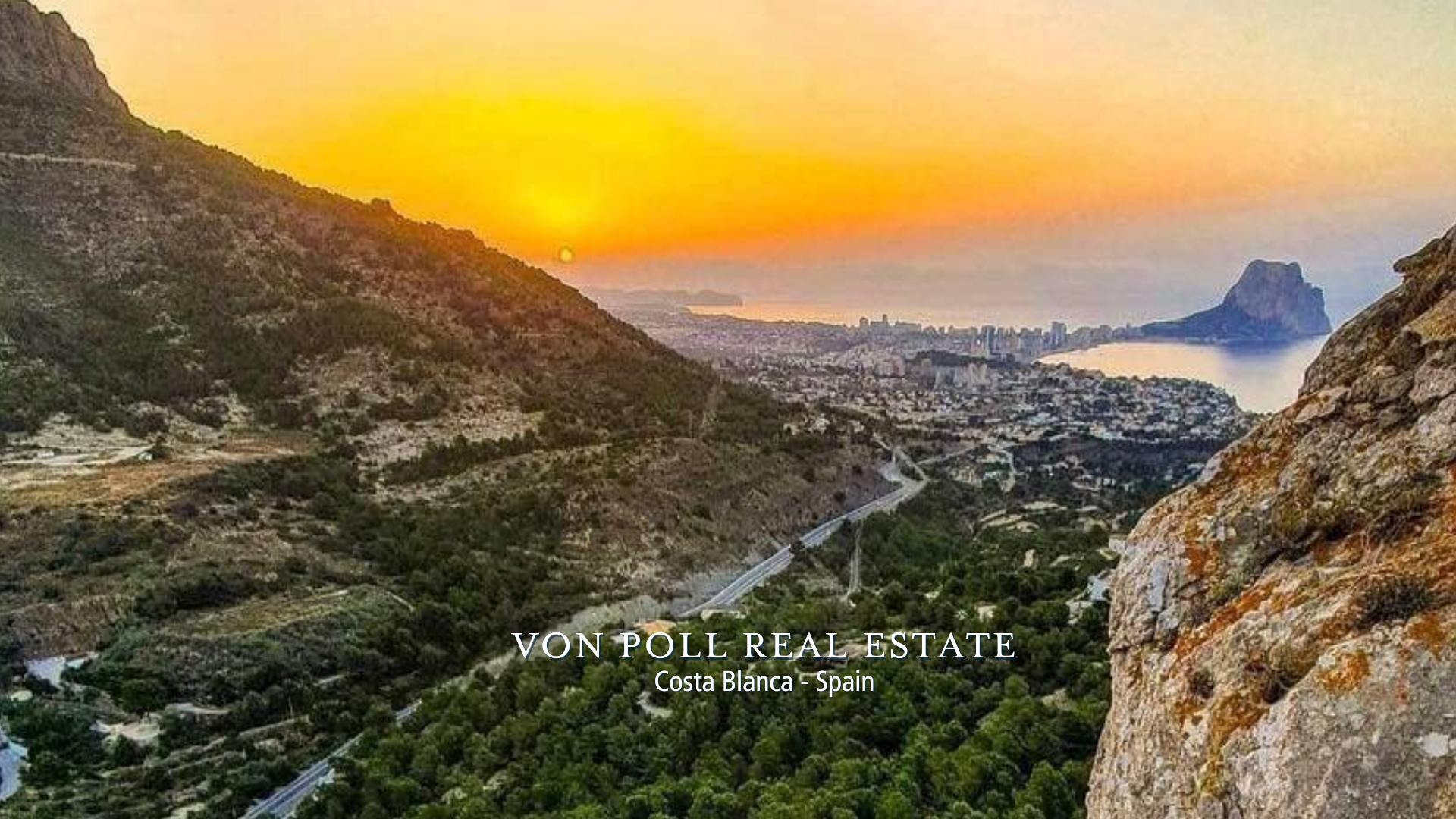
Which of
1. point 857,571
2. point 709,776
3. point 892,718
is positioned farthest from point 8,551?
point 857,571

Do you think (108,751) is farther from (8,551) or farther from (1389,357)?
(1389,357)

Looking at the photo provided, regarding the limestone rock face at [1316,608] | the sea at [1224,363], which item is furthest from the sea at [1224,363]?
the limestone rock face at [1316,608]

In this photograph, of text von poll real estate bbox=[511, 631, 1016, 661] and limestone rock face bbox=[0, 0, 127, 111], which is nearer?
text von poll real estate bbox=[511, 631, 1016, 661]

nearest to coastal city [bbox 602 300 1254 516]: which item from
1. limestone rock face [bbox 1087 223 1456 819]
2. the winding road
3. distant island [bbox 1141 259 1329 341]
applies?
the winding road

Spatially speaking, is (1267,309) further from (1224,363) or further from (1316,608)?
(1316,608)

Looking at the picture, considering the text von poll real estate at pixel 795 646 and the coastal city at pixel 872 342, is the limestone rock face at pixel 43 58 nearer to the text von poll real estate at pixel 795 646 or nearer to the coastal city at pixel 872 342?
the text von poll real estate at pixel 795 646

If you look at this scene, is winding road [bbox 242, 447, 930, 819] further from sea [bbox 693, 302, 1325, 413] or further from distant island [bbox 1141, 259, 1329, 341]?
distant island [bbox 1141, 259, 1329, 341]
